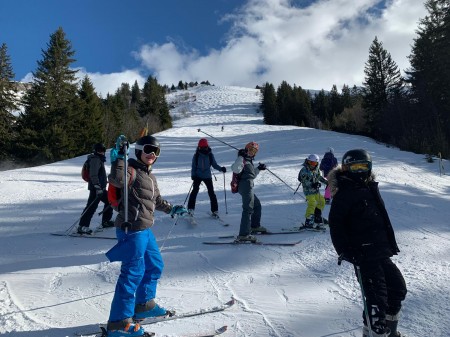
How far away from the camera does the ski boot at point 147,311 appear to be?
383cm

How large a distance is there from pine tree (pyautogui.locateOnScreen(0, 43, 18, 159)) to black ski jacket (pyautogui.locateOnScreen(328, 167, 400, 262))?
31182mm

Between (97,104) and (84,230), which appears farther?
(97,104)

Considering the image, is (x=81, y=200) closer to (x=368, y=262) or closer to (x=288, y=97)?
(x=368, y=262)

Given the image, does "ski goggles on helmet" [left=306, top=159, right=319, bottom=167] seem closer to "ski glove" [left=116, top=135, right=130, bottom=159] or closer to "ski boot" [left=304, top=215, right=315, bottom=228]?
"ski boot" [left=304, top=215, right=315, bottom=228]

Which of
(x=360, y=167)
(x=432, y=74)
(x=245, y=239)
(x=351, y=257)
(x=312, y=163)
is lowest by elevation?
(x=245, y=239)

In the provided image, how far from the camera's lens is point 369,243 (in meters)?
3.23

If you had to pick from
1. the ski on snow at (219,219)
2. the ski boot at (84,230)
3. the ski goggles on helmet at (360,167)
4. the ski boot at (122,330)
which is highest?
the ski goggles on helmet at (360,167)

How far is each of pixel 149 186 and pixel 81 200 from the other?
8.45 metres

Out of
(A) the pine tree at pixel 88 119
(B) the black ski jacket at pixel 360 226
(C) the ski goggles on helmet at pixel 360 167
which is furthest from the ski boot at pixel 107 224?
(A) the pine tree at pixel 88 119

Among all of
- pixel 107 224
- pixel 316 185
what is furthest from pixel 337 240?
pixel 107 224

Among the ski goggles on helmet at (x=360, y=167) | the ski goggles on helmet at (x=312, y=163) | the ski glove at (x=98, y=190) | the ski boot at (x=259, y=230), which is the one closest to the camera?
the ski goggles on helmet at (x=360, y=167)

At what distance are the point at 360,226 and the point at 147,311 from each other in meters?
2.32

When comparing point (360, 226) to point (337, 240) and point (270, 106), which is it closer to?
point (337, 240)

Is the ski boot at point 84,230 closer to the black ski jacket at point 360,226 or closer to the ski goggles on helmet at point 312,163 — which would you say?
the ski goggles on helmet at point 312,163
